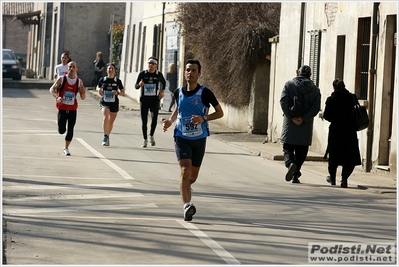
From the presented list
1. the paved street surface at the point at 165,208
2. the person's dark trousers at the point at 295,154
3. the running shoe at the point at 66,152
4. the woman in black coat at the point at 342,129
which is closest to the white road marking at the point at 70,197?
Result: the paved street surface at the point at 165,208

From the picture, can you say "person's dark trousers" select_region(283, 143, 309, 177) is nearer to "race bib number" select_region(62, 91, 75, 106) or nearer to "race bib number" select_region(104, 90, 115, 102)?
"race bib number" select_region(62, 91, 75, 106)

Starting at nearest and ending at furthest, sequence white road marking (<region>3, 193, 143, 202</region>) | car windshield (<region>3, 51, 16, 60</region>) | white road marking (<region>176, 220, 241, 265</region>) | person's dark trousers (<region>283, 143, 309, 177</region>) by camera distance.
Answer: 1. white road marking (<region>176, 220, 241, 265</region>)
2. white road marking (<region>3, 193, 143, 202</region>)
3. person's dark trousers (<region>283, 143, 309, 177</region>)
4. car windshield (<region>3, 51, 16, 60</region>)

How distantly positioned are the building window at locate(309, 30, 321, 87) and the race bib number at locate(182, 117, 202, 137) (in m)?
9.65

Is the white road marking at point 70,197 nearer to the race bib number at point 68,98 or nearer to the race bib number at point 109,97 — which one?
the race bib number at point 68,98

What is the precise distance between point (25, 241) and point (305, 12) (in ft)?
43.0

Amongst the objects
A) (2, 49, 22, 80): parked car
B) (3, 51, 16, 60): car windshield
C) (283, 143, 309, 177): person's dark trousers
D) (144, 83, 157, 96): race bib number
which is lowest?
(283, 143, 309, 177): person's dark trousers

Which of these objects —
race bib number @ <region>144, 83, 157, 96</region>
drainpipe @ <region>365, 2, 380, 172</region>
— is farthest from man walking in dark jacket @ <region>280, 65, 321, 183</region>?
race bib number @ <region>144, 83, 157, 96</region>

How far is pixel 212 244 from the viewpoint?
888 cm

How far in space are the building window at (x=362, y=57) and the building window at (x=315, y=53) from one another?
2.19 m

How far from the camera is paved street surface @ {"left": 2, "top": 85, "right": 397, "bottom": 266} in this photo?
8.48 meters

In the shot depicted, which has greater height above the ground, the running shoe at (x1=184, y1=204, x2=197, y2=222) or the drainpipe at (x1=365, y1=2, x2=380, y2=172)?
the drainpipe at (x1=365, y1=2, x2=380, y2=172)

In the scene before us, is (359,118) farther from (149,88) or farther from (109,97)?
(109,97)

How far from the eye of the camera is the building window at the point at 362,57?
1736 cm

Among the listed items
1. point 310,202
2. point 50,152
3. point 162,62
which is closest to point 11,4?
point 162,62
